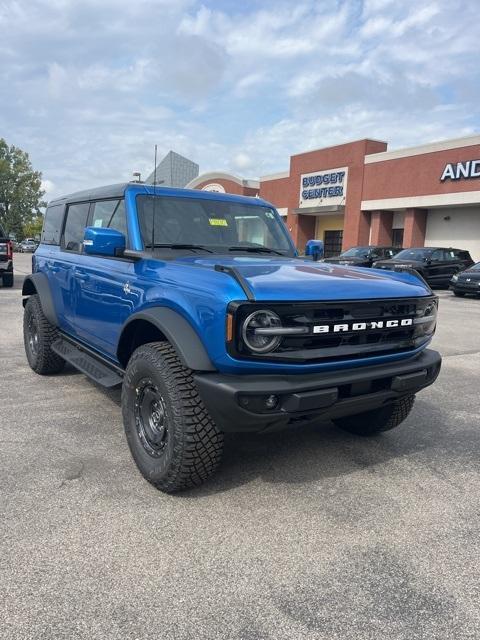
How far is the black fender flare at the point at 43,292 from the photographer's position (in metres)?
5.34

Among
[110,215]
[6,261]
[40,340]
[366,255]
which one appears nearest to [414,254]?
[366,255]

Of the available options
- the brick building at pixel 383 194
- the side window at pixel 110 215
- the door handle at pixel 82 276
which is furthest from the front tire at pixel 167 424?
the brick building at pixel 383 194

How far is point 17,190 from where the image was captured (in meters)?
76.9

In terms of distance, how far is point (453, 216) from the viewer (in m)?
25.6

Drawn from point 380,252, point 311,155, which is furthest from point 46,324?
point 311,155

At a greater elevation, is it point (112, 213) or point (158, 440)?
point (112, 213)

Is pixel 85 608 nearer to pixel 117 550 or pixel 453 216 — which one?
pixel 117 550

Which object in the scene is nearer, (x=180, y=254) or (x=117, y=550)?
(x=117, y=550)

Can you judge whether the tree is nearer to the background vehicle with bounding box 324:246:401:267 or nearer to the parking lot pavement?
the background vehicle with bounding box 324:246:401:267

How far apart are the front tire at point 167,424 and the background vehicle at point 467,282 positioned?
1521 cm

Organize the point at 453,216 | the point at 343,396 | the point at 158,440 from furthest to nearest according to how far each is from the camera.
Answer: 1. the point at 453,216
2. the point at 158,440
3. the point at 343,396

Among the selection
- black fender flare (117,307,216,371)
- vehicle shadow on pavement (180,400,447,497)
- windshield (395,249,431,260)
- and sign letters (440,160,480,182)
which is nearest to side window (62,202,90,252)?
black fender flare (117,307,216,371)

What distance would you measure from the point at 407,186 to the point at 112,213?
79.9 ft

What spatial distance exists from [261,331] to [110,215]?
2258mm
